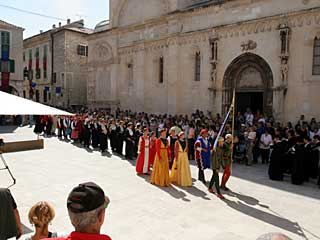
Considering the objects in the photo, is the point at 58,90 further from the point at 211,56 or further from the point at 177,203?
the point at 177,203

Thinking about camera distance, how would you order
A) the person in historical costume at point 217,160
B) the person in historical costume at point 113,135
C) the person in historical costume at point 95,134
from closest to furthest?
the person in historical costume at point 217,160 < the person in historical costume at point 113,135 < the person in historical costume at point 95,134

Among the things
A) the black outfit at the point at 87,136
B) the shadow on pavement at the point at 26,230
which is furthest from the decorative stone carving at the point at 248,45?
the shadow on pavement at the point at 26,230

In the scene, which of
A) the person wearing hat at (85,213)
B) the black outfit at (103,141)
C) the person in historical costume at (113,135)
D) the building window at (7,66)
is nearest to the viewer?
the person wearing hat at (85,213)

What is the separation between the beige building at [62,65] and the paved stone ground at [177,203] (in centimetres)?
2322

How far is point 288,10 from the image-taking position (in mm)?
15469

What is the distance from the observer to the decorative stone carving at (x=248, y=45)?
666 inches

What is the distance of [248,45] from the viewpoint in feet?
56.2

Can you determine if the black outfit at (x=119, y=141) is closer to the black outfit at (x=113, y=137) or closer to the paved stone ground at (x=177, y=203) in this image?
the black outfit at (x=113, y=137)

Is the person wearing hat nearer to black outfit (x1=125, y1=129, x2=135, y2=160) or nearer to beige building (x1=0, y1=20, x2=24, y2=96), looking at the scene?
black outfit (x1=125, y1=129, x2=135, y2=160)

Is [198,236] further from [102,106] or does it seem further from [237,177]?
[102,106]

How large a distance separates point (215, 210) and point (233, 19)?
1369 centimetres

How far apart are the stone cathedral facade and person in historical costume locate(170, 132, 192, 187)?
355 inches

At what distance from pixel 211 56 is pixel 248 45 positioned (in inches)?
98.5

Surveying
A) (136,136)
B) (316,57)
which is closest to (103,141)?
(136,136)
